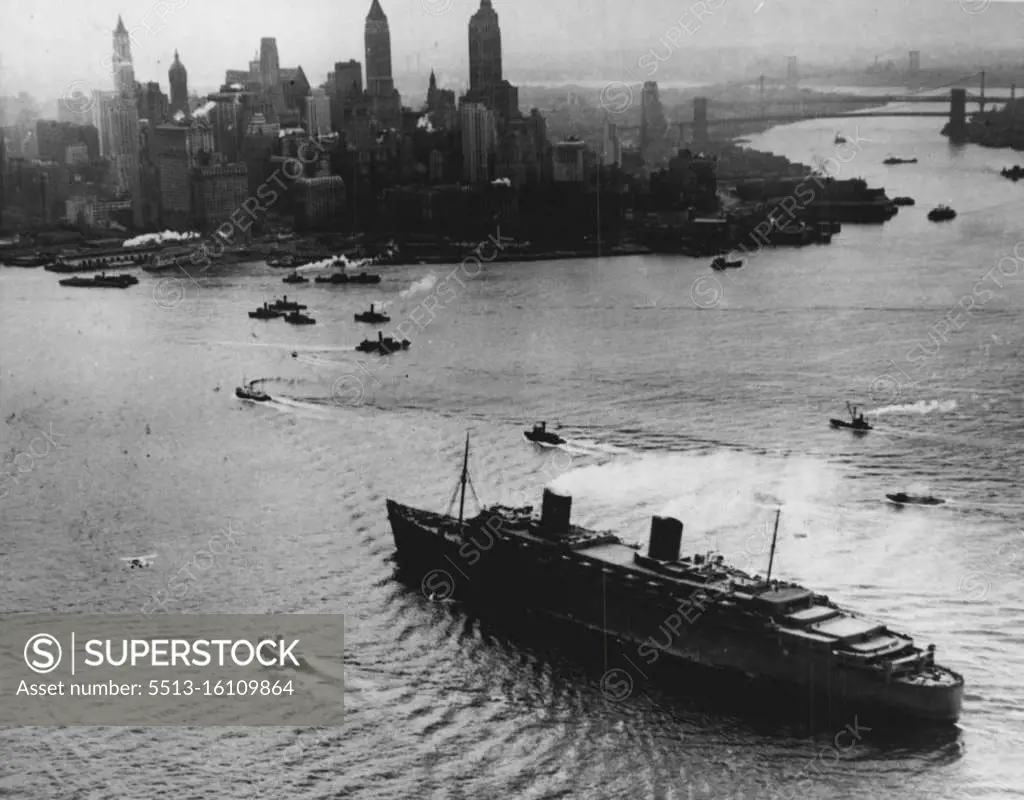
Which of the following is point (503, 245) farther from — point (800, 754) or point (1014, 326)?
point (800, 754)

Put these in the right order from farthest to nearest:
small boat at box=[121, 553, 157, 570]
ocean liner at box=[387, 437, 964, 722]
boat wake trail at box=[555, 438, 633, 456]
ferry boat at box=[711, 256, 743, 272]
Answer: ferry boat at box=[711, 256, 743, 272] < boat wake trail at box=[555, 438, 633, 456] < small boat at box=[121, 553, 157, 570] < ocean liner at box=[387, 437, 964, 722]

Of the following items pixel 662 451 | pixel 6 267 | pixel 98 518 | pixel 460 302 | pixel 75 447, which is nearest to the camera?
pixel 98 518

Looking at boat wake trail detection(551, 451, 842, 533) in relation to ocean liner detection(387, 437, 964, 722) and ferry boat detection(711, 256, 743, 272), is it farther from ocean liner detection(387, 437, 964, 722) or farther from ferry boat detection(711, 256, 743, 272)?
ferry boat detection(711, 256, 743, 272)

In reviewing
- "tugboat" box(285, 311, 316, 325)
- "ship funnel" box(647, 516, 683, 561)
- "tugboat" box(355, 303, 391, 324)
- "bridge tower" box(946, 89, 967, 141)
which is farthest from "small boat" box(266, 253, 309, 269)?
"bridge tower" box(946, 89, 967, 141)

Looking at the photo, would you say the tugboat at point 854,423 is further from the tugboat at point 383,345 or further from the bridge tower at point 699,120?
the bridge tower at point 699,120

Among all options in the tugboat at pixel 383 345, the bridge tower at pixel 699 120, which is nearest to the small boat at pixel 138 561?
the tugboat at pixel 383 345

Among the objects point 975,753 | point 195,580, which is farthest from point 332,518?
point 975,753

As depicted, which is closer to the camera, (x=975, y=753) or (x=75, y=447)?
(x=975, y=753)
